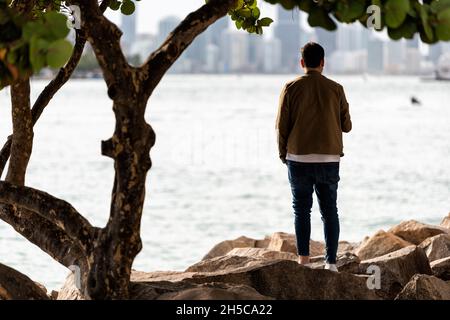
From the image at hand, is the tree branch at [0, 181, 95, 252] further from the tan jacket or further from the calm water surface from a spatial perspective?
the calm water surface

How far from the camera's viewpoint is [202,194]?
29172 mm

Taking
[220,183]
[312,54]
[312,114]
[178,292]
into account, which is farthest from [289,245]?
[220,183]

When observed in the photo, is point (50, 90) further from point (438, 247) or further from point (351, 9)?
point (438, 247)

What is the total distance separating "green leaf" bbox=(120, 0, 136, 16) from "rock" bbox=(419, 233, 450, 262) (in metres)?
4.23

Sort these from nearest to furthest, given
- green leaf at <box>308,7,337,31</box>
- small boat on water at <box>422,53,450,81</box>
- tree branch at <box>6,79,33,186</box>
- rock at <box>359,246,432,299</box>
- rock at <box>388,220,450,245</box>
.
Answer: green leaf at <box>308,7,337,31</box>
tree branch at <box>6,79,33,186</box>
rock at <box>359,246,432,299</box>
rock at <box>388,220,450,245</box>
small boat on water at <box>422,53,450,81</box>

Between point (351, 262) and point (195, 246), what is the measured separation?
1224cm

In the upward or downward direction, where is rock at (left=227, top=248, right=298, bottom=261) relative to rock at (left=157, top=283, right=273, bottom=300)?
downward

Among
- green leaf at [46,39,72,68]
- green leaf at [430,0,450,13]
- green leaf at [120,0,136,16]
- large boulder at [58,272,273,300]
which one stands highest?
green leaf at [120,0,136,16]

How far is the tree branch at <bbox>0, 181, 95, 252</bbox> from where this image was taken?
21.2 feet

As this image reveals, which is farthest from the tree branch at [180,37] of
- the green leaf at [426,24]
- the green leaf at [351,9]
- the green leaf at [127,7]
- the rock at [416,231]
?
the rock at [416,231]

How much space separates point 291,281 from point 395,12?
259 centimetres

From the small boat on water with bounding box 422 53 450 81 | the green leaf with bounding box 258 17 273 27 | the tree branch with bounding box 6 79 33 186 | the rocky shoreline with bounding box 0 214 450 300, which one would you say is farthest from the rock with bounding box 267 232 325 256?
the small boat on water with bounding box 422 53 450 81

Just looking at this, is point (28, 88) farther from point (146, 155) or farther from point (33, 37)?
point (33, 37)
